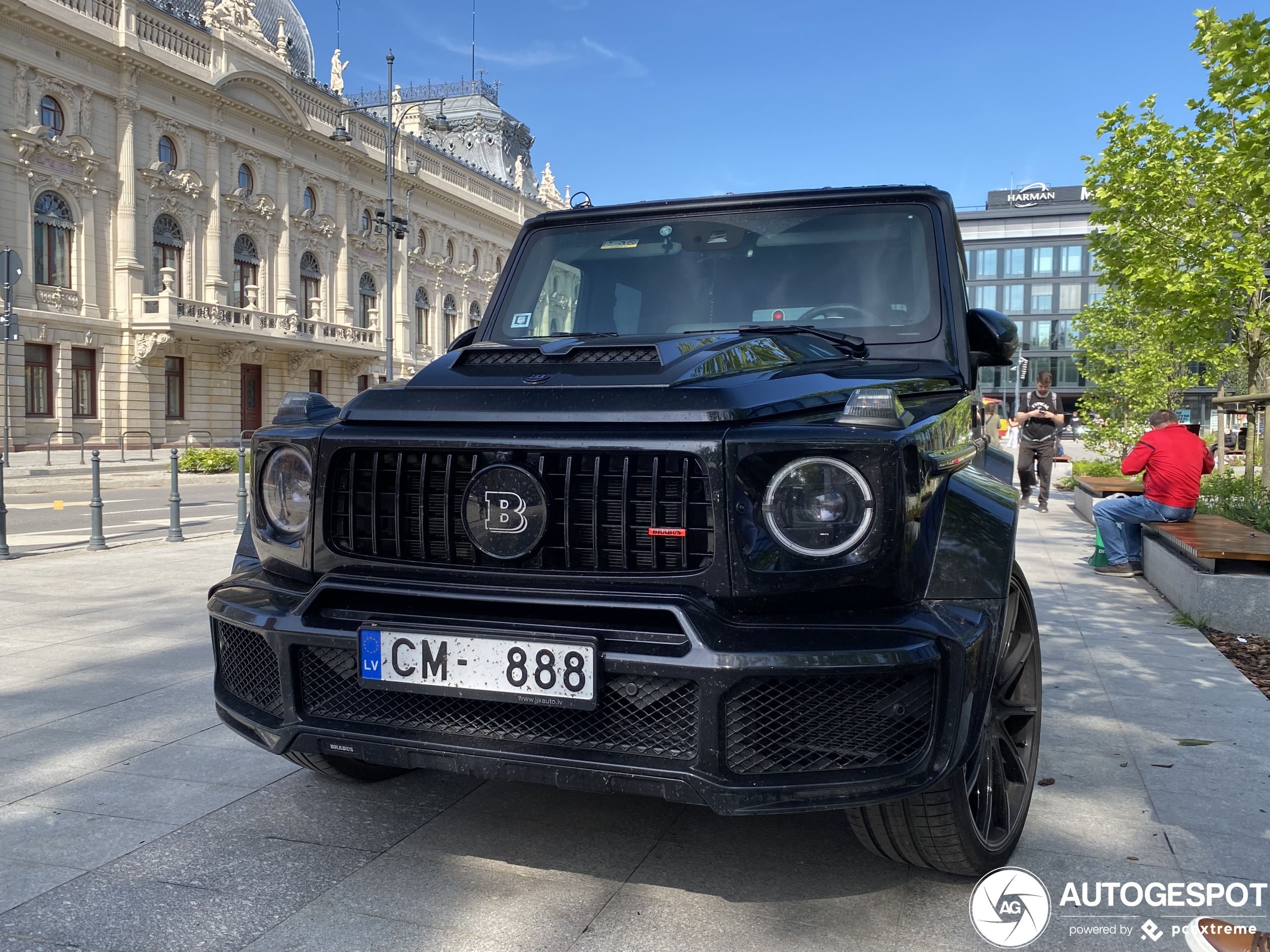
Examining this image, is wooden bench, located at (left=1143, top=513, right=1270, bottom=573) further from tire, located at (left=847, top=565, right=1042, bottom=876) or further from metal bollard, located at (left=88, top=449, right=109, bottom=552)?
metal bollard, located at (left=88, top=449, right=109, bottom=552)

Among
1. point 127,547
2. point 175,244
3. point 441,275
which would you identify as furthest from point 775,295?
point 441,275

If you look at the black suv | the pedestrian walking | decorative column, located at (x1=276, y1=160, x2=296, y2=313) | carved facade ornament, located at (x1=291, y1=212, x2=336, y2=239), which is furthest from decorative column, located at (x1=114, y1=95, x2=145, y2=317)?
the black suv

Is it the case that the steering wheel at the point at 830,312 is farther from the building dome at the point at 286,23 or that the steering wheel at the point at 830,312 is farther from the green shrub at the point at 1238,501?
the building dome at the point at 286,23

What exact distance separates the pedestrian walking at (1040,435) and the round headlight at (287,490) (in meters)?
11.8

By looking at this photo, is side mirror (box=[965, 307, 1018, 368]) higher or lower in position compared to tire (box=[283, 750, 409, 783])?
higher

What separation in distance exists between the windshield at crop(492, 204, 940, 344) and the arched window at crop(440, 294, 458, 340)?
50.8 metres

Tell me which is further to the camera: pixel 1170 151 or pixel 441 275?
pixel 441 275

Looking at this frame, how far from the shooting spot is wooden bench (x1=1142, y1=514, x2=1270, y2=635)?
242 inches

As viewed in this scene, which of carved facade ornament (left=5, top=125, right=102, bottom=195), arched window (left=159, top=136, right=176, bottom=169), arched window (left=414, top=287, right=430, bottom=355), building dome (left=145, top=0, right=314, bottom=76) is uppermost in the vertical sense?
building dome (left=145, top=0, right=314, bottom=76)

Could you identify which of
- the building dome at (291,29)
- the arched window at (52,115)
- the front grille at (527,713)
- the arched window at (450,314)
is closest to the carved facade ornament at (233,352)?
the arched window at (52,115)

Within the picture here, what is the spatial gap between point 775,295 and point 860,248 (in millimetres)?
358

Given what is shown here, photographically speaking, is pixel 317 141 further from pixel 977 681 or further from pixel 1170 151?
pixel 977 681

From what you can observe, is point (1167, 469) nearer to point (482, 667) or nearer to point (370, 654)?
point (482, 667)

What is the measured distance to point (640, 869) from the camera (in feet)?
9.21
